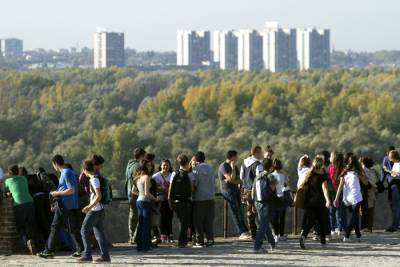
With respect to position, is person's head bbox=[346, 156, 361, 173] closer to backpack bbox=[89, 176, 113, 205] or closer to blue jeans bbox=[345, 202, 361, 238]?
blue jeans bbox=[345, 202, 361, 238]

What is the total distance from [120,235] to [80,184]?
19900 mm

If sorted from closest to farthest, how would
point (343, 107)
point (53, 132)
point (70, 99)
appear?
point (53, 132) < point (343, 107) < point (70, 99)

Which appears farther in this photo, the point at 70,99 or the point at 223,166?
the point at 70,99

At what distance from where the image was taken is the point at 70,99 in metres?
157

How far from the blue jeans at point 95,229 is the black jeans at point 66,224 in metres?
0.48

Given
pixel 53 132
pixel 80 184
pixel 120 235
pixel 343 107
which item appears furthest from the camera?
pixel 343 107

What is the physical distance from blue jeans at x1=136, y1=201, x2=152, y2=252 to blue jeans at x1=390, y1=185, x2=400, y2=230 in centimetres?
505

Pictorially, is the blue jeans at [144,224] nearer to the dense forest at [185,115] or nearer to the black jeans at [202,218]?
the black jeans at [202,218]

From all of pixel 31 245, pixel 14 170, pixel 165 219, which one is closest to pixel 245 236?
pixel 165 219

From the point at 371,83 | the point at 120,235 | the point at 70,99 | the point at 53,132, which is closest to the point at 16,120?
the point at 53,132

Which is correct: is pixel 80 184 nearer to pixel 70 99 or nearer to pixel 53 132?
pixel 53 132

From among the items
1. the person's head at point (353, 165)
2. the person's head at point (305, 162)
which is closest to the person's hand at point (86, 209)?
the person's head at point (305, 162)

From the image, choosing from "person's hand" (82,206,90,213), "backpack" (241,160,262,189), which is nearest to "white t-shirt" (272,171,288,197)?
"backpack" (241,160,262,189)

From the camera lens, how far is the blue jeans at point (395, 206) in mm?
22812
